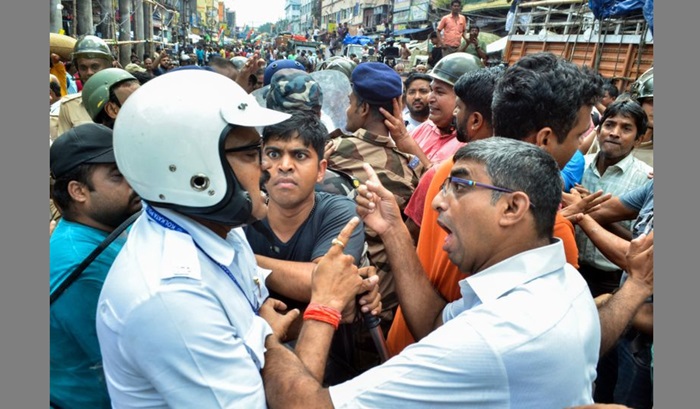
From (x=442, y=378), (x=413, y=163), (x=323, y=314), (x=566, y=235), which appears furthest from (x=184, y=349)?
(x=413, y=163)

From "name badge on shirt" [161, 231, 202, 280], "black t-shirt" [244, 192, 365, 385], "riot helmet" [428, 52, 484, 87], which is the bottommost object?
"black t-shirt" [244, 192, 365, 385]

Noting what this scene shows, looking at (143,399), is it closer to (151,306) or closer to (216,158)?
(151,306)

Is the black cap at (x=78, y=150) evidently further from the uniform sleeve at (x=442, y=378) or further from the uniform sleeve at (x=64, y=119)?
the uniform sleeve at (x=64, y=119)

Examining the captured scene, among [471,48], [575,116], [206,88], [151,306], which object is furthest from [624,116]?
[471,48]

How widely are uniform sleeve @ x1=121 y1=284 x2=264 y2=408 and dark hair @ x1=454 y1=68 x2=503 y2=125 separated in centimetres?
199

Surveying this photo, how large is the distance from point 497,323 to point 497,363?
116mm

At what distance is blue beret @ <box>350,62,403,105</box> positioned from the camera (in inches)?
160

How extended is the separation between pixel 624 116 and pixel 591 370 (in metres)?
3.20


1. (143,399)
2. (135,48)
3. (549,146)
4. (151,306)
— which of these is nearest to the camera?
(151,306)

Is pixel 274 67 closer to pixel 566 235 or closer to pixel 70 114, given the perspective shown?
pixel 70 114

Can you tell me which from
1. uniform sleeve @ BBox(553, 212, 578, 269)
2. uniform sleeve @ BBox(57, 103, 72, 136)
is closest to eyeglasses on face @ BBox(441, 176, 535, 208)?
uniform sleeve @ BBox(553, 212, 578, 269)

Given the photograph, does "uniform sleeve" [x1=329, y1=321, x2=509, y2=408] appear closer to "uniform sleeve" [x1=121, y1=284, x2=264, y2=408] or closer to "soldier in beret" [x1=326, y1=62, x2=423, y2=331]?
"uniform sleeve" [x1=121, y1=284, x2=264, y2=408]

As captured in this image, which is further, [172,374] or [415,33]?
[415,33]

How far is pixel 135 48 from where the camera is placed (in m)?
34.0
